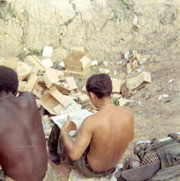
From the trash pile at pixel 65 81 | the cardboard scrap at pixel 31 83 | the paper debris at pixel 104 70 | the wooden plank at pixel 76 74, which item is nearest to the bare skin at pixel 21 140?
the trash pile at pixel 65 81

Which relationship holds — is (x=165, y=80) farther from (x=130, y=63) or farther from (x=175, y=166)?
(x=175, y=166)

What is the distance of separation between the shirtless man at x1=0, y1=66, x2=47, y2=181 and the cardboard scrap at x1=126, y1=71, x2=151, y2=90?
11.4 ft

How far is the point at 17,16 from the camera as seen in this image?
6.32 meters

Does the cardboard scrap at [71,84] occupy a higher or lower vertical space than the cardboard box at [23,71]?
lower

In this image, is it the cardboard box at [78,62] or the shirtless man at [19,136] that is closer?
the shirtless man at [19,136]

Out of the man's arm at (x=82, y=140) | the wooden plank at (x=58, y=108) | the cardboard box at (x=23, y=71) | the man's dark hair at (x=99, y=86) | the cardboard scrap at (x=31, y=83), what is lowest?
the wooden plank at (x=58, y=108)

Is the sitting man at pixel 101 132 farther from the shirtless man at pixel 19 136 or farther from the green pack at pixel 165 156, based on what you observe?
the shirtless man at pixel 19 136

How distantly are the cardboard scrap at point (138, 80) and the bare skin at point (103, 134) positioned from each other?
109 inches

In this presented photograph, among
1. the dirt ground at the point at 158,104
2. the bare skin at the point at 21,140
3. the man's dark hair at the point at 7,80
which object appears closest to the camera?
the bare skin at the point at 21,140

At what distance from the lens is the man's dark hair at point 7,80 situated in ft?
6.48

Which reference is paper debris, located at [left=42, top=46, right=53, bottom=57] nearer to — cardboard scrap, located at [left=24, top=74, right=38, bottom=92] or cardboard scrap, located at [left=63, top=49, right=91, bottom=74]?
cardboard scrap, located at [left=63, top=49, right=91, bottom=74]

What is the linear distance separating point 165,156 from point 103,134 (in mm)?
629

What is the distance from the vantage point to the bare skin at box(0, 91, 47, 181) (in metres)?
1.82

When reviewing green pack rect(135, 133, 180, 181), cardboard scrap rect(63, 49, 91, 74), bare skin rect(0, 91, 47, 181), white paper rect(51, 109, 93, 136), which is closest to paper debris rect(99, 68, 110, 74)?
cardboard scrap rect(63, 49, 91, 74)
